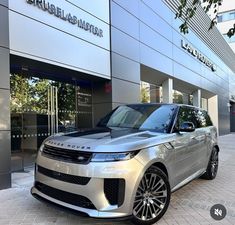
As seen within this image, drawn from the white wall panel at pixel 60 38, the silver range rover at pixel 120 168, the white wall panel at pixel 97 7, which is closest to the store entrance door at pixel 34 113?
the white wall panel at pixel 60 38

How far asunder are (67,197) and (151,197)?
1.17m

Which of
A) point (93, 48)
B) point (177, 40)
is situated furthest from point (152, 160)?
point (177, 40)

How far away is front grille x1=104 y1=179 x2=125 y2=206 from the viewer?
12.4 ft

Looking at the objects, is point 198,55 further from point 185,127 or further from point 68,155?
point 68,155

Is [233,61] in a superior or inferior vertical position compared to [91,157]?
superior

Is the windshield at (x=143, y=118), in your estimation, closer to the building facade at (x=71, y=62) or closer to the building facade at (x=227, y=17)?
the building facade at (x=71, y=62)

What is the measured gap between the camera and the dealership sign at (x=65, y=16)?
7.73 m

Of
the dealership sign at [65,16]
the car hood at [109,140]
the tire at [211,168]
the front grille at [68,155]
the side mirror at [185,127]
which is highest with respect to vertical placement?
the dealership sign at [65,16]

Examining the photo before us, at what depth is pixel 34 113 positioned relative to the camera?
9.07 metres

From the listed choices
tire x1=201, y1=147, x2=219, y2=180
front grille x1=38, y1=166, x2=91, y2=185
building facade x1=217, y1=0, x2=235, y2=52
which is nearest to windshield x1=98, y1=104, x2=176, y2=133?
front grille x1=38, y1=166, x2=91, y2=185

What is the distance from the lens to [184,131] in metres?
5.23

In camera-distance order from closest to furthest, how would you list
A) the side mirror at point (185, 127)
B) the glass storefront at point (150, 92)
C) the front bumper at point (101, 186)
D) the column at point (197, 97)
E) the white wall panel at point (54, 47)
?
the front bumper at point (101, 186) → the side mirror at point (185, 127) → the white wall panel at point (54, 47) → the glass storefront at point (150, 92) → the column at point (197, 97)

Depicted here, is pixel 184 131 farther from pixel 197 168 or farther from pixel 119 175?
pixel 119 175

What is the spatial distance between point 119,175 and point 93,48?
6740mm
